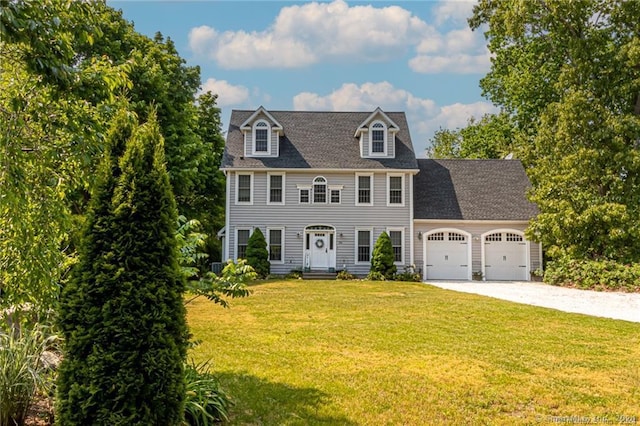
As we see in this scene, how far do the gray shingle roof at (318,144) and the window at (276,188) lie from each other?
0.55 meters

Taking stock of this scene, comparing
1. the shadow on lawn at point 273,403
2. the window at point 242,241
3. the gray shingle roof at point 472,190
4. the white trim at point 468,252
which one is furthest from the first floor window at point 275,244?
the shadow on lawn at point 273,403

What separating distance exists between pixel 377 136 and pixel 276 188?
18.5ft

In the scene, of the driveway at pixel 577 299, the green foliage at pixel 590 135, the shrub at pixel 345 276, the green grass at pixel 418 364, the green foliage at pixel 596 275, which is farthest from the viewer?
the shrub at pixel 345 276

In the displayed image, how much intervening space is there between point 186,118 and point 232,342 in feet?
54.1

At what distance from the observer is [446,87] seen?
1520 cm

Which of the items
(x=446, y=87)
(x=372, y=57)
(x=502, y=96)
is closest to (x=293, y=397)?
(x=372, y=57)

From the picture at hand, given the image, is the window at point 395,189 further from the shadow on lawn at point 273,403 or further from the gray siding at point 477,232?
the shadow on lawn at point 273,403

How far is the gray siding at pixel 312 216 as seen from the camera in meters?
21.8

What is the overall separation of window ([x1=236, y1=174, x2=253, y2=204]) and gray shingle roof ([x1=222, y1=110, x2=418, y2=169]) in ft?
1.88

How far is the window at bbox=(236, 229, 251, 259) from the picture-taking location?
71.2 feet

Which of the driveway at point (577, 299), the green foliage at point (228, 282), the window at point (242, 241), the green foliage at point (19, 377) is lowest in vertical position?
the driveway at point (577, 299)

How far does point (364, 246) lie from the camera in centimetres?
2191

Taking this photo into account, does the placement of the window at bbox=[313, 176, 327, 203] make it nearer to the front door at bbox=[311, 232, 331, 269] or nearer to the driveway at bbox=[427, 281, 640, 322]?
the front door at bbox=[311, 232, 331, 269]

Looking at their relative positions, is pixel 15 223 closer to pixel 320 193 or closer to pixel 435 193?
pixel 320 193
